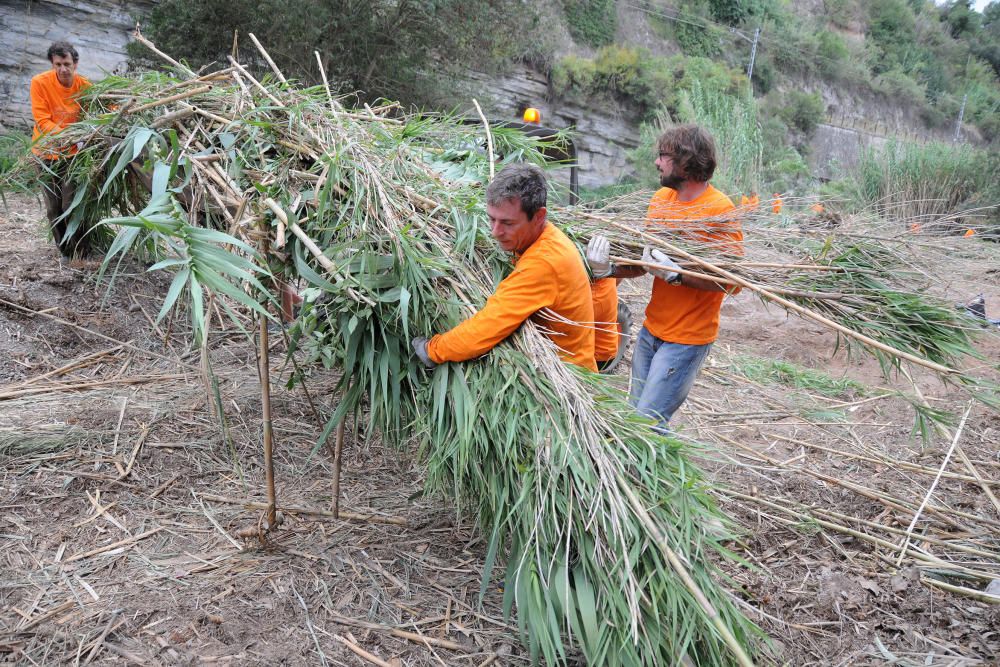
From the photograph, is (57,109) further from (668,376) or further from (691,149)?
(668,376)

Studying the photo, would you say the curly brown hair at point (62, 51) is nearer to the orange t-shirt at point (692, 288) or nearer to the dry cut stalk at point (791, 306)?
the dry cut stalk at point (791, 306)

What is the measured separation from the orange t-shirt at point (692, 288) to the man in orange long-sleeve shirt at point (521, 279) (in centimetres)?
59

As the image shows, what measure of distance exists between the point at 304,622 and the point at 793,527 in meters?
2.25

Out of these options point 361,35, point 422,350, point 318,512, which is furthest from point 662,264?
point 361,35

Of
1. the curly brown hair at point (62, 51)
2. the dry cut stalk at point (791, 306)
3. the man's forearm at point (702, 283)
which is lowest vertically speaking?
the man's forearm at point (702, 283)

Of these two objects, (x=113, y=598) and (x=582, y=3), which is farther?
(x=582, y=3)

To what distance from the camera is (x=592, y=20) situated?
1844 cm

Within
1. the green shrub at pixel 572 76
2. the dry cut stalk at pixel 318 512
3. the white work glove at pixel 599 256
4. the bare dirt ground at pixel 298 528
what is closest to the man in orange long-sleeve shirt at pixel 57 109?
the bare dirt ground at pixel 298 528

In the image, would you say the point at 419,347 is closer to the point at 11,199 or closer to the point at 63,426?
the point at 63,426

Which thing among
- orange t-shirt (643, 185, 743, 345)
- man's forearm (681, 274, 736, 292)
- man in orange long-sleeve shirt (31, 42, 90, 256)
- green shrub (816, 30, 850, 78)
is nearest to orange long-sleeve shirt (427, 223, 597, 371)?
man's forearm (681, 274, 736, 292)

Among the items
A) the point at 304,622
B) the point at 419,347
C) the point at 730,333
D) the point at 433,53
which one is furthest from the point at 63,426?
the point at 433,53

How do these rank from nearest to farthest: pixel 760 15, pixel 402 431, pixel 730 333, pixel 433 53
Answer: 1. pixel 402 431
2. pixel 730 333
3. pixel 433 53
4. pixel 760 15

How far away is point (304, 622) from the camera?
2490mm

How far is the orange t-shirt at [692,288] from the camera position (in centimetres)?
288
